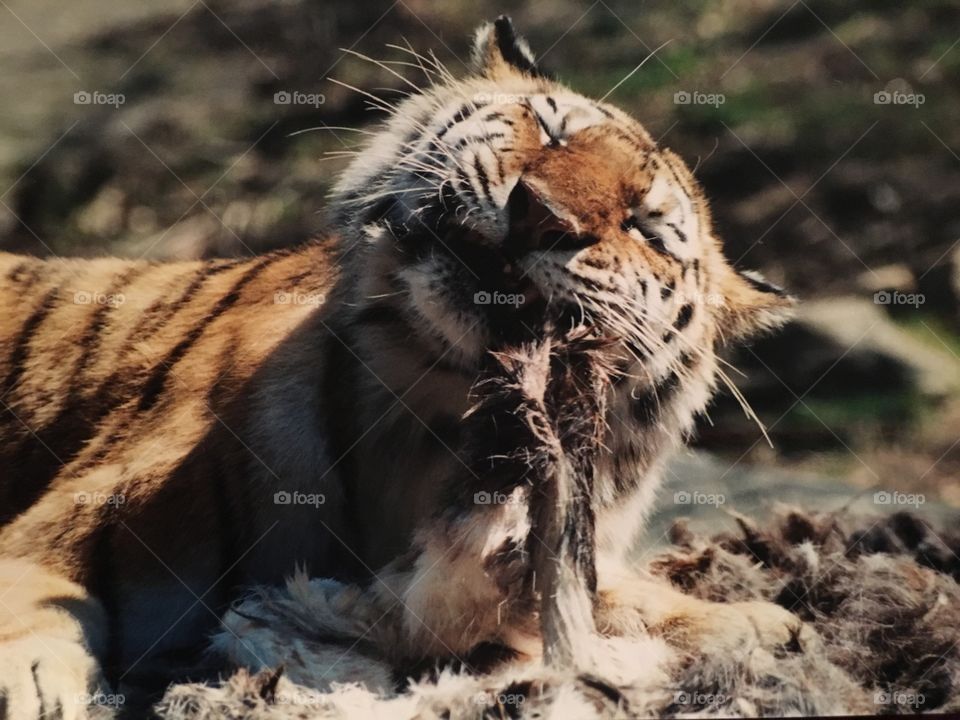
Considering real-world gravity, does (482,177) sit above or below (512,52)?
below

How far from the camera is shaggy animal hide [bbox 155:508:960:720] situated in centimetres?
209

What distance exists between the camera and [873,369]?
293 centimetres

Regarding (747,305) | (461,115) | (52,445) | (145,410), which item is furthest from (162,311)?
(747,305)

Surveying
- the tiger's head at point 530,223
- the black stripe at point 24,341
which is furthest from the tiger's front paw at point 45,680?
the tiger's head at point 530,223

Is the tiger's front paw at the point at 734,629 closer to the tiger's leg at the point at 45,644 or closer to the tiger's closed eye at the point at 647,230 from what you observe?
the tiger's closed eye at the point at 647,230

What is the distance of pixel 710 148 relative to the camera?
2.79 meters

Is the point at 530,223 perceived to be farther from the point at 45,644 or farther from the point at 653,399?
the point at 45,644

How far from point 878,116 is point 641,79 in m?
0.65

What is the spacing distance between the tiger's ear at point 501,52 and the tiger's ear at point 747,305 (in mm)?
624

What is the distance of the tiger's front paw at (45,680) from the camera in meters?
1.98

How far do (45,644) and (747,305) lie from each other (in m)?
1.56

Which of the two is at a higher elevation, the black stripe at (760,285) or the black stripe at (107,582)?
the black stripe at (760,285)

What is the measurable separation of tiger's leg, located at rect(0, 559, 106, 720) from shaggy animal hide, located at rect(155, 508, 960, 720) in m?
0.17

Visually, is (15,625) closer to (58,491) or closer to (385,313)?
(58,491)
